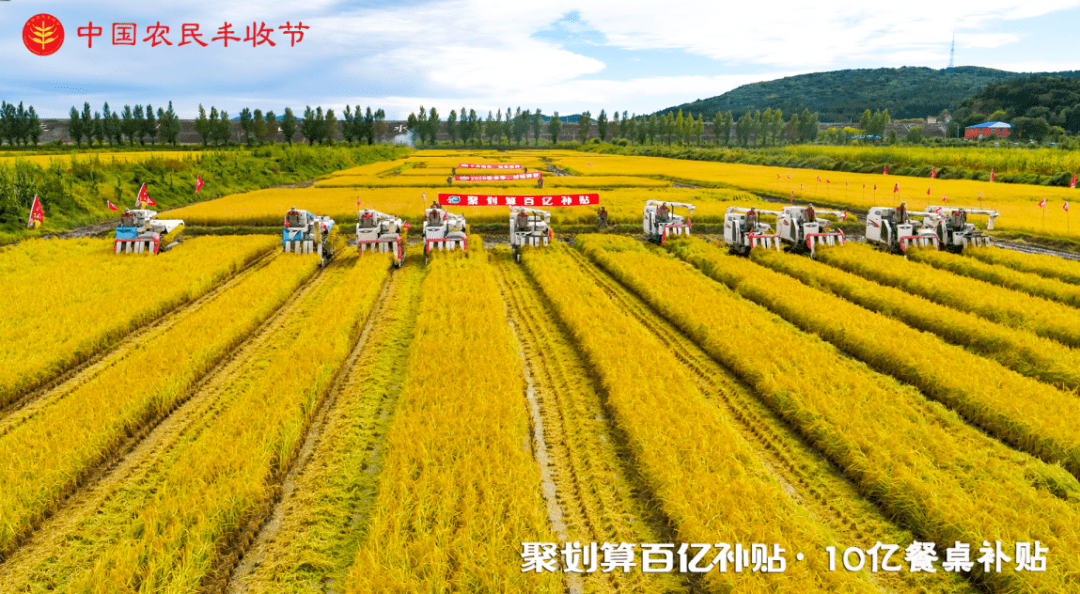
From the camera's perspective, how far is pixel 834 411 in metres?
8.96

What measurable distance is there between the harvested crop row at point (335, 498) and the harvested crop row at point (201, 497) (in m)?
0.36

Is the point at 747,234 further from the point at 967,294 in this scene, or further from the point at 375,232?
the point at 375,232

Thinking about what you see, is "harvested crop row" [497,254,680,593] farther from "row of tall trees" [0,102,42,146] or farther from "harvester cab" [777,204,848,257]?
"row of tall trees" [0,102,42,146]

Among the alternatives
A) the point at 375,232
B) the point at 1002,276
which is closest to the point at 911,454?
the point at 1002,276

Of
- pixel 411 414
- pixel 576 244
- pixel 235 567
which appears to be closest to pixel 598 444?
pixel 411 414

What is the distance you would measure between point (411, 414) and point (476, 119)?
151548 millimetres

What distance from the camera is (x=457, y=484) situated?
7.16m

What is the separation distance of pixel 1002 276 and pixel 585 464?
16694 millimetres

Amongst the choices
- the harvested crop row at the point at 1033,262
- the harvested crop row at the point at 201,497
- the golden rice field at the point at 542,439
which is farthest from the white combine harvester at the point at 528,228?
the harvested crop row at the point at 1033,262

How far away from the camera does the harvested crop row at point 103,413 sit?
7001 millimetres

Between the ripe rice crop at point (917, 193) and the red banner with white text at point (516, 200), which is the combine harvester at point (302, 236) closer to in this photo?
the red banner with white text at point (516, 200)

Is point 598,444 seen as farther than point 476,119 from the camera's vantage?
No

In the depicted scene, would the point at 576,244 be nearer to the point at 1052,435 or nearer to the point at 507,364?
the point at 507,364

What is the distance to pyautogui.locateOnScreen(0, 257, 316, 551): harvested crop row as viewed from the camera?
23.0 feet
